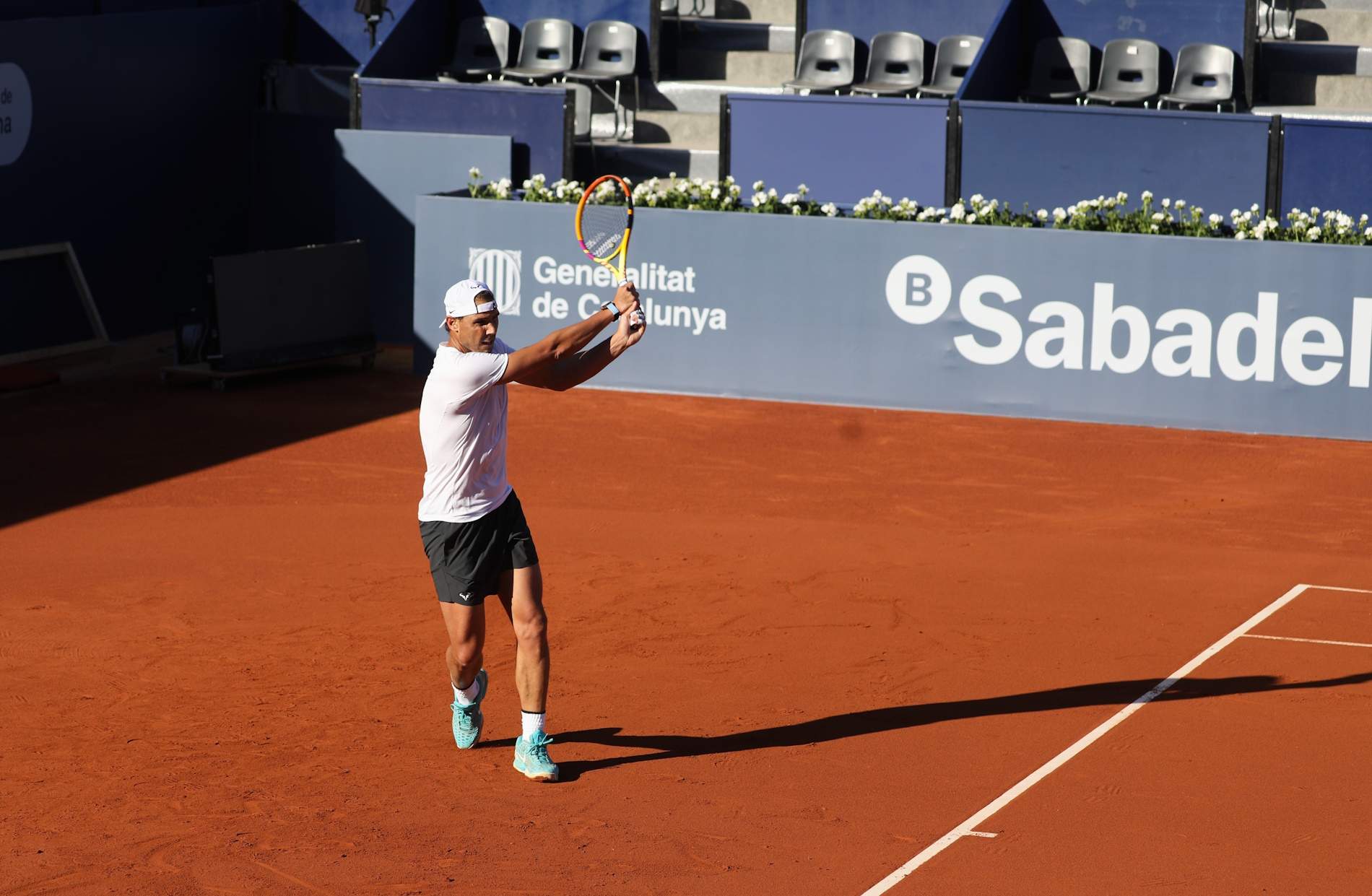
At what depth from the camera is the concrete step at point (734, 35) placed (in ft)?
78.0

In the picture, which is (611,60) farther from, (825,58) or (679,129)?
(825,58)

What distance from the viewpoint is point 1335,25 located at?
73.2ft

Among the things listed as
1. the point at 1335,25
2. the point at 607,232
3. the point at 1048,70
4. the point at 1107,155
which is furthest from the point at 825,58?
the point at 607,232

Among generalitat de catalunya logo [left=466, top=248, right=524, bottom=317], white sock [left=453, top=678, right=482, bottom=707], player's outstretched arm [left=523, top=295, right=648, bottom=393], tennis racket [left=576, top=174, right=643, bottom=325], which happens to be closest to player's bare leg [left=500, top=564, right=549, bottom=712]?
white sock [left=453, top=678, right=482, bottom=707]

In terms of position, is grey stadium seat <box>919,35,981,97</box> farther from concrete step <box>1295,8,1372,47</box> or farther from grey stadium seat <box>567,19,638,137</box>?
concrete step <box>1295,8,1372,47</box>

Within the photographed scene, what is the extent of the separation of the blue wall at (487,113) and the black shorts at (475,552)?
12.3 m

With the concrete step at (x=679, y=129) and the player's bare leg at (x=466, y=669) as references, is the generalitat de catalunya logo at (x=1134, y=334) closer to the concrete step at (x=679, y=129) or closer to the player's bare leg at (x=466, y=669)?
the concrete step at (x=679, y=129)

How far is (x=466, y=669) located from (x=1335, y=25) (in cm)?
1828

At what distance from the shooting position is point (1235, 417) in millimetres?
15977

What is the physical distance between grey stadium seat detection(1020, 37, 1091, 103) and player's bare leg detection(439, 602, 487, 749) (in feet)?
50.6

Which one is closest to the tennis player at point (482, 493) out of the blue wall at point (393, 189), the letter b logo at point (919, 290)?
the letter b logo at point (919, 290)

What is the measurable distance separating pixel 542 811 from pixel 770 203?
1068 centimetres

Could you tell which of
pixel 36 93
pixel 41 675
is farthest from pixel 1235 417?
pixel 36 93

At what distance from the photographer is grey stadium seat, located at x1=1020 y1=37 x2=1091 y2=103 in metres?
21.6
